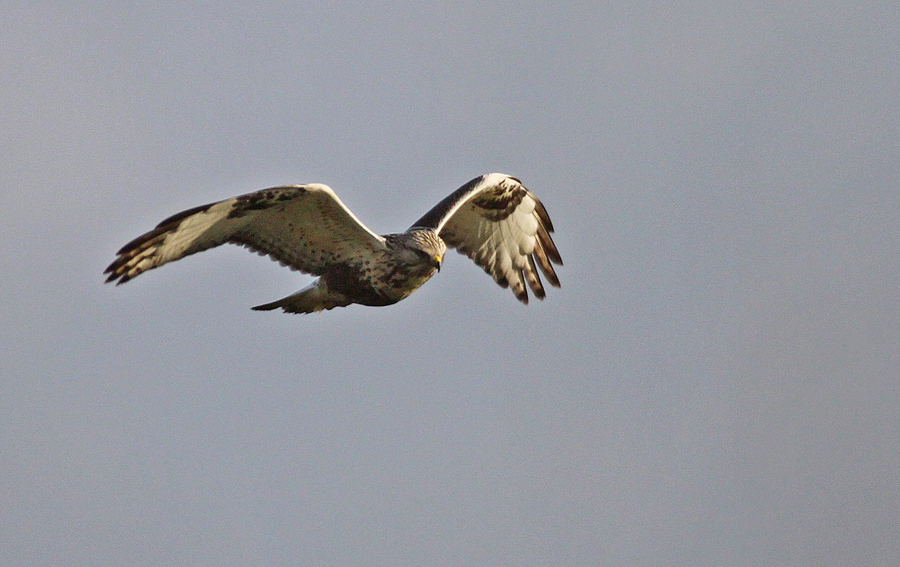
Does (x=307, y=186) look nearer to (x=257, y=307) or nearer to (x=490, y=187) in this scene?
(x=257, y=307)

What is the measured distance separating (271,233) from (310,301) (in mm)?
826

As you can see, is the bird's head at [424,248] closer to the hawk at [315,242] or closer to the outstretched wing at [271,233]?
the hawk at [315,242]

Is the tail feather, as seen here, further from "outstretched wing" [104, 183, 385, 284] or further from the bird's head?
the bird's head

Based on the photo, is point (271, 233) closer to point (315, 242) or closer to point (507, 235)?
point (315, 242)

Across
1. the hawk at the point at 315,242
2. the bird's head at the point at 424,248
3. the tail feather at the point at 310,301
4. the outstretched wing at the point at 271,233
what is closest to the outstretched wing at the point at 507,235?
the hawk at the point at 315,242

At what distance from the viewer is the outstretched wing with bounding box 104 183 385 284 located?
9.55 m

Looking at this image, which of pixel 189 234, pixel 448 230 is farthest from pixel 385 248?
pixel 448 230

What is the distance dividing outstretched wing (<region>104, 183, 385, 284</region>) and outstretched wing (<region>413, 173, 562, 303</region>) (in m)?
2.63

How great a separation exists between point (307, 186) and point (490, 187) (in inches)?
144

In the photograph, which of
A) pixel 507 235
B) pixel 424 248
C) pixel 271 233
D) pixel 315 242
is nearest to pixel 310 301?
pixel 315 242

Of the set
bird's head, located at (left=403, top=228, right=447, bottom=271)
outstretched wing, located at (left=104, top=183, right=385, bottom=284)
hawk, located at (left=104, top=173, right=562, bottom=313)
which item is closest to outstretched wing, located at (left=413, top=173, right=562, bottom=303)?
hawk, located at (left=104, top=173, right=562, bottom=313)

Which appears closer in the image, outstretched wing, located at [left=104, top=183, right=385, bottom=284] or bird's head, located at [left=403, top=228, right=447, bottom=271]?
outstretched wing, located at [left=104, top=183, right=385, bottom=284]

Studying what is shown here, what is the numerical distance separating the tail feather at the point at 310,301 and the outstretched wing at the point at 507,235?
2.49m

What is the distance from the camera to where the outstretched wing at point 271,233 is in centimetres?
955
